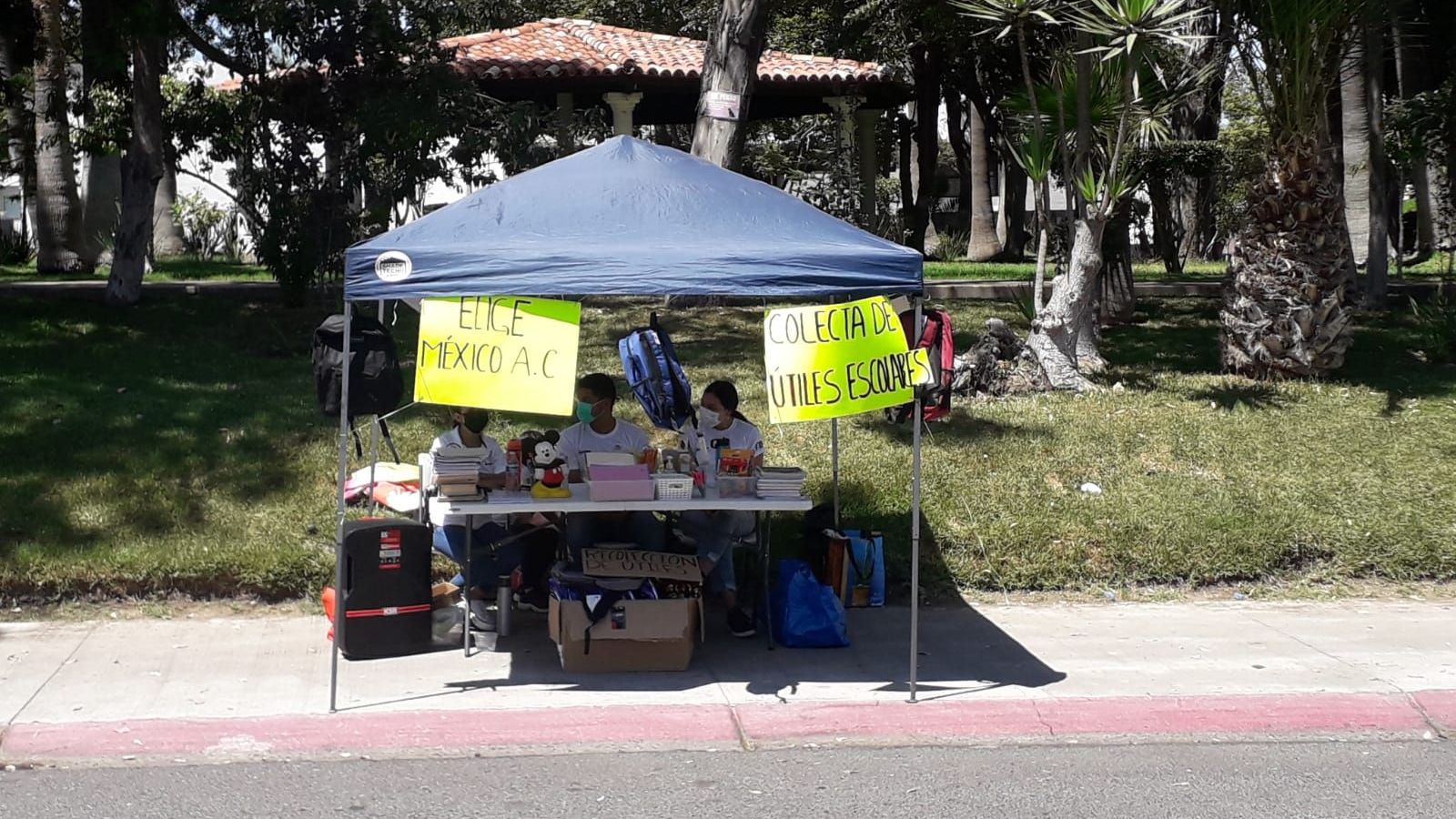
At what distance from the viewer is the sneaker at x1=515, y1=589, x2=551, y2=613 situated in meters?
8.12

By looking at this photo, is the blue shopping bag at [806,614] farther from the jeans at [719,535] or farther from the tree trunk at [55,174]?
the tree trunk at [55,174]

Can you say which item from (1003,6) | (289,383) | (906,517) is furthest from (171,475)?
(1003,6)

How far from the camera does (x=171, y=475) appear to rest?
950 cm

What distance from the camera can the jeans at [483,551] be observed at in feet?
25.4

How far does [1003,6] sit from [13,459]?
7901 mm

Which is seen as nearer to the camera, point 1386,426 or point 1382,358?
point 1386,426

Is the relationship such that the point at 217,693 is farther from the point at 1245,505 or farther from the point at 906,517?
the point at 1245,505

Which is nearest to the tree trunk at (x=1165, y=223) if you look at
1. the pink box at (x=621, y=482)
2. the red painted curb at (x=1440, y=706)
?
the red painted curb at (x=1440, y=706)

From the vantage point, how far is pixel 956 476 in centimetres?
986

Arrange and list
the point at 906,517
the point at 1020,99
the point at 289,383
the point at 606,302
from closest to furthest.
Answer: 1. the point at 906,517
2. the point at 289,383
3. the point at 1020,99
4. the point at 606,302

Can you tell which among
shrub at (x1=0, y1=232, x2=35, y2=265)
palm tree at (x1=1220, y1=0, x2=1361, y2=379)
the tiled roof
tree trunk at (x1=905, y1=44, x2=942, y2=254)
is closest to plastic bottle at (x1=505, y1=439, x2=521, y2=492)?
palm tree at (x1=1220, y1=0, x2=1361, y2=379)

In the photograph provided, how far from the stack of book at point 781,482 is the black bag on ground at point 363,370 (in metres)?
2.01

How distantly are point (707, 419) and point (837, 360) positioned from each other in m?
1.47

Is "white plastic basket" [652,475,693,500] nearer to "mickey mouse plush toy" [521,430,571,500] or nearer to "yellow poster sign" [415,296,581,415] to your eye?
"mickey mouse plush toy" [521,430,571,500]
